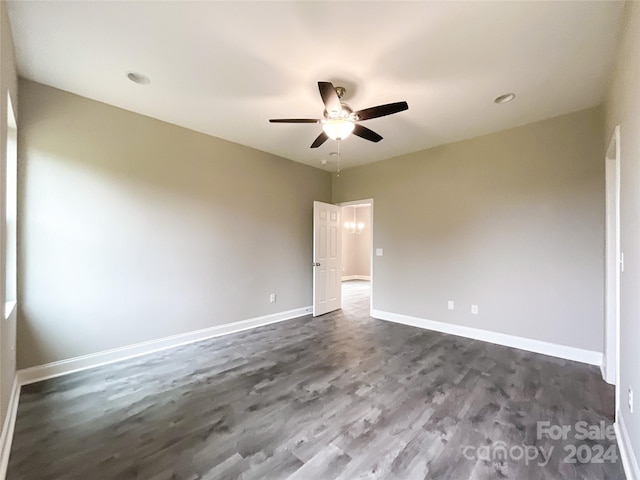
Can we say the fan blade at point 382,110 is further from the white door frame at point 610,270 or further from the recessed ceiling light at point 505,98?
the white door frame at point 610,270

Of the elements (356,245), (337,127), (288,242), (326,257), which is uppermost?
(337,127)

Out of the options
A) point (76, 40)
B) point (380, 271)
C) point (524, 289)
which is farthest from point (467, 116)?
point (76, 40)

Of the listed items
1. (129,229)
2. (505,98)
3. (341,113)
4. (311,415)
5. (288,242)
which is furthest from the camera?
(288,242)

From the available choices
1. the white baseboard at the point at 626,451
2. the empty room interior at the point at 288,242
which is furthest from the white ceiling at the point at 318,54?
the white baseboard at the point at 626,451

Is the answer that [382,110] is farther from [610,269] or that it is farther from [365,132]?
[610,269]

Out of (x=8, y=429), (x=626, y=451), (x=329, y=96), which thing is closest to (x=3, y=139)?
(x=8, y=429)

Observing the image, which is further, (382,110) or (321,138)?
(321,138)

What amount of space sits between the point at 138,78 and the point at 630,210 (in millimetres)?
3882

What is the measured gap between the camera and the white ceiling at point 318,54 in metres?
1.85

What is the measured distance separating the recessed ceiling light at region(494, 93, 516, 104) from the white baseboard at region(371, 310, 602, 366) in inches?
111

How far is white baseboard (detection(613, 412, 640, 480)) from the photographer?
1.51 metres

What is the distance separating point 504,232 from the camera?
148 inches

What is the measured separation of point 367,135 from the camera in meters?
3.01

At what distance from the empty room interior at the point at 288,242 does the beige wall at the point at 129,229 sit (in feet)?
0.07
